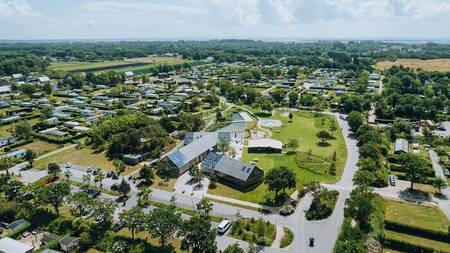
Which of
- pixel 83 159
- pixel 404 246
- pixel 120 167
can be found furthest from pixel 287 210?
pixel 83 159

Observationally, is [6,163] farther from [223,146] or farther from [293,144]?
[293,144]

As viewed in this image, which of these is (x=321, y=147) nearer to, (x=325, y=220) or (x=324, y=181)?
(x=324, y=181)

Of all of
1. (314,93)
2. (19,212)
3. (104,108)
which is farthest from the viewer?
(314,93)

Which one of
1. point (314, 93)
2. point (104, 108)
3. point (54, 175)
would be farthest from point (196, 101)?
point (54, 175)

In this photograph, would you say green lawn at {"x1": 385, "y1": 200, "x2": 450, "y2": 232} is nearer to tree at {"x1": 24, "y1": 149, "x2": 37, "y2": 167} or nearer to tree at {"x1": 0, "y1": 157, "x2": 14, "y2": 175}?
tree at {"x1": 24, "y1": 149, "x2": 37, "y2": 167}

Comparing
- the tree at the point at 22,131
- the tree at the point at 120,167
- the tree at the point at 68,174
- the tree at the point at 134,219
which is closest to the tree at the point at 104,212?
the tree at the point at 134,219

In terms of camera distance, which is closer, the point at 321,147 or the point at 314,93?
the point at 321,147

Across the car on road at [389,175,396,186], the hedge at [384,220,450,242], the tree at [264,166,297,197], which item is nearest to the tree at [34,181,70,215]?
the tree at [264,166,297,197]
